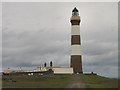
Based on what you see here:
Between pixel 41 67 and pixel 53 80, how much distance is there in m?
15.4

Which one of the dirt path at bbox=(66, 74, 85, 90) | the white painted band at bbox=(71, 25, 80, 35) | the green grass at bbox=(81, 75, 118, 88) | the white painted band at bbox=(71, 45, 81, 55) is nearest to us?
the dirt path at bbox=(66, 74, 85, 90)

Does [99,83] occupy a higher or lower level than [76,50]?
lower

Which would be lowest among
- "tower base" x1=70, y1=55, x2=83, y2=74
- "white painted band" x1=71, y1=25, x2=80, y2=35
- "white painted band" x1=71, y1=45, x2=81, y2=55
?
"tower base" x1=70, y1=55, x2=83, y2=74

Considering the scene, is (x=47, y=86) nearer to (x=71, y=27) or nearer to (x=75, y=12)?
(x=71, y=27)

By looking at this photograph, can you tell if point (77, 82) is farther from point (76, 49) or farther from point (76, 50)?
point (76, 49)

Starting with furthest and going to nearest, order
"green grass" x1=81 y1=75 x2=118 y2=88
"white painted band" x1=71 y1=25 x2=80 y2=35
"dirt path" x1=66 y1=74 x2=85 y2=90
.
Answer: "white painted band" x1=71 y1=25 x2=80 y2=35 < "green grass" x1=81 y1=75 x2=118 y2=88 < "dirt path" x1=66 y1=74 x2=85 y2=90

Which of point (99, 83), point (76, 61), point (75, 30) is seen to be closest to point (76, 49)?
point (76, 61)

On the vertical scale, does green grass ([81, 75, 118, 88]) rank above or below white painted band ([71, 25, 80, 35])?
below

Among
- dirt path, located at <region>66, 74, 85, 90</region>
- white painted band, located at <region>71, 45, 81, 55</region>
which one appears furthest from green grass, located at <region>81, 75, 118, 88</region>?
white painted band, located at <region>71, 45, 81, 55</region>

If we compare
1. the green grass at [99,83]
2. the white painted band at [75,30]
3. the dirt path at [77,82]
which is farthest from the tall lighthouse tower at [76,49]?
the green grass at [99,83]

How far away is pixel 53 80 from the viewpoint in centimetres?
4662

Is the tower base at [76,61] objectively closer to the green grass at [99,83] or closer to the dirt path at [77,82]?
the dirt path at [77,82]

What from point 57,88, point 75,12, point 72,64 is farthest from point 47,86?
point 75,12

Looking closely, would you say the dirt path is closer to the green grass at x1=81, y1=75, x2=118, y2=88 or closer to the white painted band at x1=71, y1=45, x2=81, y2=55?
the green grass at x1=81, y1=75, x2=118, y2=88
